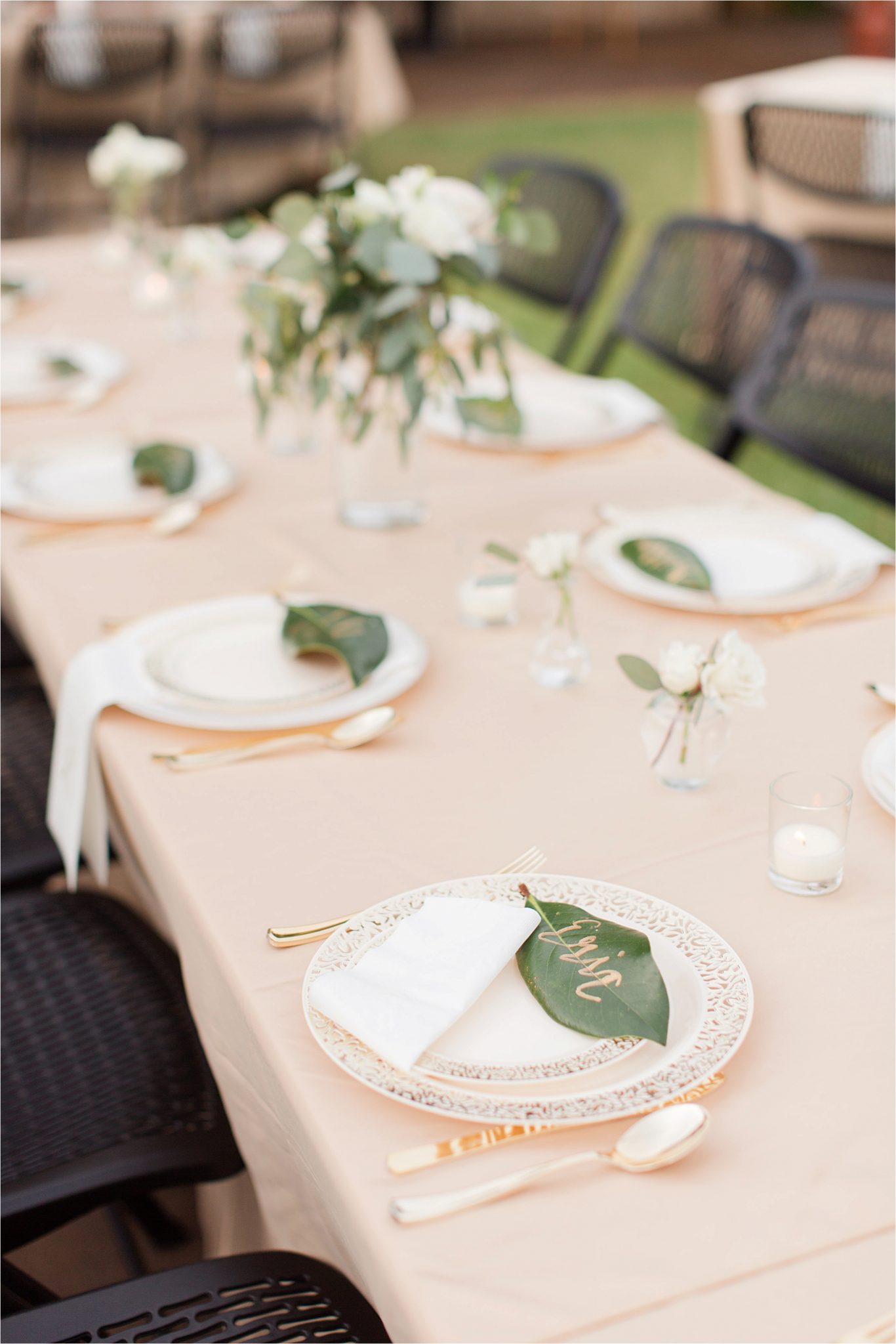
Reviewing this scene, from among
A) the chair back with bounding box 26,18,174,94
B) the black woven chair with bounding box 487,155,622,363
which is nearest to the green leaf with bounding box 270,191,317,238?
the black woven chair with bounding box 487,155,622,363

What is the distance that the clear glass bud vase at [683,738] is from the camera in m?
1.06

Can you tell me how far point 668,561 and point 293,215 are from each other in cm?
56

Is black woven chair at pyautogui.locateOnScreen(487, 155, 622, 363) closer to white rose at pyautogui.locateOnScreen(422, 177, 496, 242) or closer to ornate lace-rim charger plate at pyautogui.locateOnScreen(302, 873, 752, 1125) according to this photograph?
white rose at pyautogui.locateOnScreen(422, 177, 496, 242)

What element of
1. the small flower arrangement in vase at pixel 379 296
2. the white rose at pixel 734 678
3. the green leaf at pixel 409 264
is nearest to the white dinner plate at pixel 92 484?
the small flower arrangement in vase at pixel 379 296

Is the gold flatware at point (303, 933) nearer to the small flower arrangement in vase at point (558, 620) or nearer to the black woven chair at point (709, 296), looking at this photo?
the small flower arrangement in vase at point (558, 620)

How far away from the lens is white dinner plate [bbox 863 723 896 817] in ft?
3.46

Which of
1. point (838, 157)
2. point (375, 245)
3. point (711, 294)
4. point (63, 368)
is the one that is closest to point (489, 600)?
point (375, 245)

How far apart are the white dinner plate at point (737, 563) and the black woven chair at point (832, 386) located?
501 mm

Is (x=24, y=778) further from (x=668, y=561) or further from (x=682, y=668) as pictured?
(x=682, y=668)

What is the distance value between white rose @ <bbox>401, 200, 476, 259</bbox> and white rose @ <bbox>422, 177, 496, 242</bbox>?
0.03ft

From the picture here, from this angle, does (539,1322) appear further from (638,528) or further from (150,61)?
(150,61)

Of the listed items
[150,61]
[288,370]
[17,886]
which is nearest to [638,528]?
[288,370]

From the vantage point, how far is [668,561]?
4.79 feet

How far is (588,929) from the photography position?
864mm
